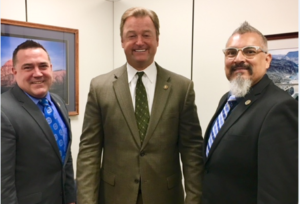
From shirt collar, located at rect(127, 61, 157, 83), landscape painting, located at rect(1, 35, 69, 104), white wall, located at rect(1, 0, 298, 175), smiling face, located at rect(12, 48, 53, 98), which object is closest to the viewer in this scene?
shirt collar, located at rect(127, 61, 157, 83)

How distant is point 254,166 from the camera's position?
1.31 m

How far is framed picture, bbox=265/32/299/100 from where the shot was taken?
194cm

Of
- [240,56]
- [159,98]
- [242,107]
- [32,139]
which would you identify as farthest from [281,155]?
[32,139]

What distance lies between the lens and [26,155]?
1595mm

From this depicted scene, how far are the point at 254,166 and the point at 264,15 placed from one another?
132 cm

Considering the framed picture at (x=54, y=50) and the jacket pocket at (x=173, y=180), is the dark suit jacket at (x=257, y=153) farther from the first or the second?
the framed picture at (x=54, y=50)

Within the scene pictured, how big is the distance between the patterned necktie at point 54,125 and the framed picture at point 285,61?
1.59 meters

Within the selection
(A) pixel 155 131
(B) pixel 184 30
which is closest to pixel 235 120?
(A) pixel 155 131

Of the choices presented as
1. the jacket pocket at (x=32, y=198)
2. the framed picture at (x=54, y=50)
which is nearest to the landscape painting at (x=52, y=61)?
the framed picture at (x=54, y=50)

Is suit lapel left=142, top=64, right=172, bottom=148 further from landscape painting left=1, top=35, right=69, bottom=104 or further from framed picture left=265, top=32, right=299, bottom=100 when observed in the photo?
landscape painting left=1, top=35, right=69, bottom=104

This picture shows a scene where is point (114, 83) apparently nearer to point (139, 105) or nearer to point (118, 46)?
point (139, 105)

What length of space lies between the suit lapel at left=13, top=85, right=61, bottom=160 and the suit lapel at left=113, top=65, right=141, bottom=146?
0.51 metres

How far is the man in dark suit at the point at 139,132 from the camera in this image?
153 cm

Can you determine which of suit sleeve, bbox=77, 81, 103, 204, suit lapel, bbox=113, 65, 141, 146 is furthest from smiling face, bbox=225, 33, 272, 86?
suit sleeve, bbox=77, 81, 103, 204
